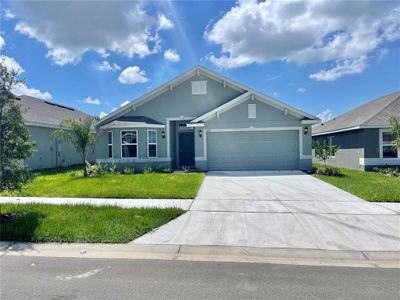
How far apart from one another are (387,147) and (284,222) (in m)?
13.7

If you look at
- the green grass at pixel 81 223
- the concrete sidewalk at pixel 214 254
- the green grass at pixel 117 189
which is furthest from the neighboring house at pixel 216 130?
the concrete sidewalk at pixel 214 254

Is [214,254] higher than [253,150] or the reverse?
the reverse

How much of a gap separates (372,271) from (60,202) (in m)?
8.41

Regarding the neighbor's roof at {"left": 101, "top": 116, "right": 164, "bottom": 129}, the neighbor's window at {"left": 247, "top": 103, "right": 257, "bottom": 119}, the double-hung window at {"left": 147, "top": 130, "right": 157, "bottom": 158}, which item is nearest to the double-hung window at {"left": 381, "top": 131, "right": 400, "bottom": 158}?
the neighbor's window at {"left": 247, "top": 103, "right": 257, "bottom": 119}

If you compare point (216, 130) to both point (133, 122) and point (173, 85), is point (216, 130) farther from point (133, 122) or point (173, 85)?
point (133, 122)

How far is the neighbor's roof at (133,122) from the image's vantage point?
57.6 ft

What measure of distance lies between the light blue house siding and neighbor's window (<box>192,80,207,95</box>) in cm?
Result: 1029

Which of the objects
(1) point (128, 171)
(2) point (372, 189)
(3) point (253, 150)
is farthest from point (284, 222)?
(1) point (128, 171)

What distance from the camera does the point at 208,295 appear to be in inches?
150

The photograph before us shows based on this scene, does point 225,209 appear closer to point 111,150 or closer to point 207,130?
point 207,130

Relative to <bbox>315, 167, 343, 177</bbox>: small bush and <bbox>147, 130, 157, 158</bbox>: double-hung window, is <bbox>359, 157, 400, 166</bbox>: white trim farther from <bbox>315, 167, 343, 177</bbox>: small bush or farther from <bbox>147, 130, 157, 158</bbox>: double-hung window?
<bbox>147, 130, 157, 158</bbox>: double-hung window

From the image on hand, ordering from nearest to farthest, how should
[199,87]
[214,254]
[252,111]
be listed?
1. [214,254]
2. [252,111]
3. [199,87]

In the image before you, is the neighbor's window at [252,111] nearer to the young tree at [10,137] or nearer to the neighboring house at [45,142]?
the young tree at [10,137]

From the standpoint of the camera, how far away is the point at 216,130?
1778 cm
